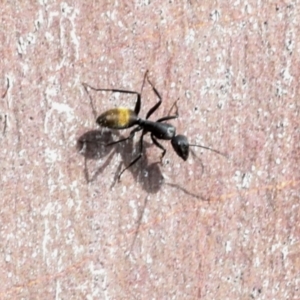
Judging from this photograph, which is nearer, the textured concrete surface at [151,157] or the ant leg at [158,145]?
A: the textured concrete surface at [151,157]

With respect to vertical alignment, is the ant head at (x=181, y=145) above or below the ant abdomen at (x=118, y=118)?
below

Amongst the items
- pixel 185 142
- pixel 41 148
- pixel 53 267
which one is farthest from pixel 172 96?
pixel 53 267

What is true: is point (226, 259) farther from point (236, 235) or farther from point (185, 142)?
point (185, 142)

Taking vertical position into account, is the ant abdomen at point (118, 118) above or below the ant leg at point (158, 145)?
above
